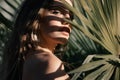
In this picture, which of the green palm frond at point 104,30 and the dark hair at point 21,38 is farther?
the green palm frond at point 104,30

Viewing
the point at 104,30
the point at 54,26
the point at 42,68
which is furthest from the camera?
the point at 104,30

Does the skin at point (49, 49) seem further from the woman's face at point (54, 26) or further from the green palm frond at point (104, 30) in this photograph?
the green palm frond at point (104, 30)

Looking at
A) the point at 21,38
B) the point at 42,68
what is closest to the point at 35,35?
the point at 21,38

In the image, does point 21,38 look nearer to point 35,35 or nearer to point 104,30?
point 35,35

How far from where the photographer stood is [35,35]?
1.83 m

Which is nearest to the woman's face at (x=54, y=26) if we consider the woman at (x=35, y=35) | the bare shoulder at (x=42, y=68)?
the woman at (x=35, y=35)

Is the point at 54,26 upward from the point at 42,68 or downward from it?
upward

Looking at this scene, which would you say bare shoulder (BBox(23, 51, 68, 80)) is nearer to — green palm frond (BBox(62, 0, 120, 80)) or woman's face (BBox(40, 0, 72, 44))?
woman's face (BBox(40, 0, 72, 44))

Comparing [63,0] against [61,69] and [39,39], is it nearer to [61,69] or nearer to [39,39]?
[39,39]

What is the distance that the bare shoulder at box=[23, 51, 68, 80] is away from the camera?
158cm

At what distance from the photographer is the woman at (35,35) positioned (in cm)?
172

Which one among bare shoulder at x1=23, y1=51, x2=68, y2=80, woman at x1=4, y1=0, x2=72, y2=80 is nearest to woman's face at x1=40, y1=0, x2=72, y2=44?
woman at x1=4, y1=0, x2=72, y2=80

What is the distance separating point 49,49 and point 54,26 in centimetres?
10

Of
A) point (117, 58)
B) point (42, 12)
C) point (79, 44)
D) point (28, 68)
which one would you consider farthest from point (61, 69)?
point (79, 44)
